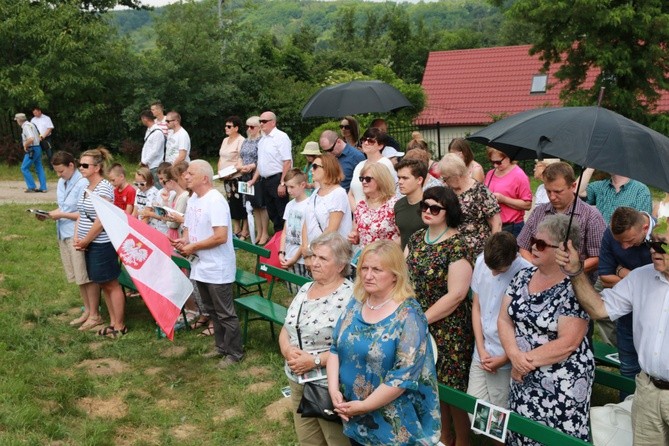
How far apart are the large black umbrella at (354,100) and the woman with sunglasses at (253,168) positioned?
936mm

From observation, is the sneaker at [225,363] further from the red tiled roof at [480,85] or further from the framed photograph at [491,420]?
the red tiled roof at [480,85]

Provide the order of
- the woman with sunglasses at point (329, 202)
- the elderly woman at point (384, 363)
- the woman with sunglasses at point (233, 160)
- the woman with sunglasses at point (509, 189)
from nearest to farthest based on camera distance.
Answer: the elderly woman at point (384, 363) → the woman with sunglasses at point (329, 202) → the woman with sunglasses at point (509, 189) → the woman with sunglasses at point (233, 160)

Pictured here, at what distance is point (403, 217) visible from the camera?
19.2 feet

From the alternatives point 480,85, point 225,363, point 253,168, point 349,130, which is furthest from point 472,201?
point 480,85

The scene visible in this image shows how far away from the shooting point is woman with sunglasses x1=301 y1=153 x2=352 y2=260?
261 inches

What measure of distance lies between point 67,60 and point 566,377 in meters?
18.0

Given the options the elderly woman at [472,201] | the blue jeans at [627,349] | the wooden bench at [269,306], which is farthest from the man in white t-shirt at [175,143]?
the blue jeans at [627,349]

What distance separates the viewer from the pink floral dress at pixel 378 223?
240 inches

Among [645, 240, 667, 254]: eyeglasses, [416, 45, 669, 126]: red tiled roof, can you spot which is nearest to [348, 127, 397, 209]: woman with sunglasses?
[645, 240, 667, 254]: eyeglasses

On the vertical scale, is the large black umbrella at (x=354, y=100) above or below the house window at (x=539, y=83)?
above

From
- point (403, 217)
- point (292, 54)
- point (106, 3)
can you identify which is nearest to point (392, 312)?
point (403, 217)

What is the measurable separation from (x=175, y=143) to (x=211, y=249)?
4904 millimetres

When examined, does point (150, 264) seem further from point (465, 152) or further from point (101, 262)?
point (465, 152)

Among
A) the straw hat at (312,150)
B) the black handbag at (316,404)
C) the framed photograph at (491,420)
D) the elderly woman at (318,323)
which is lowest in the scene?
the framed photograph at (491,420)
